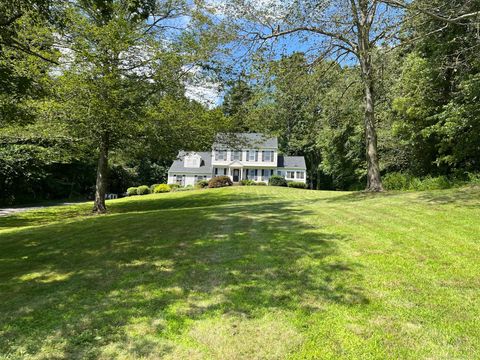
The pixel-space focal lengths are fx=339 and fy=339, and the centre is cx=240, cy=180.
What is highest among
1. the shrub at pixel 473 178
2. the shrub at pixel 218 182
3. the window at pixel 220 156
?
the window at pixel 220 156

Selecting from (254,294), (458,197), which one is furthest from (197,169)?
(254,294)

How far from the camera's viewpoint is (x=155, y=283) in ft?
15.6

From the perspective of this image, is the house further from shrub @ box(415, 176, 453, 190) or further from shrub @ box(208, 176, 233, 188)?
shrub @ box(415, 176, 453, 190)

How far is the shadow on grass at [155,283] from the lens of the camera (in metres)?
3.57

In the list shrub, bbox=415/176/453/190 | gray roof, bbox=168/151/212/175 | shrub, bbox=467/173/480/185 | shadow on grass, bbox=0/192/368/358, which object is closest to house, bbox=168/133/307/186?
gray roof, bbox=168/151/212/175

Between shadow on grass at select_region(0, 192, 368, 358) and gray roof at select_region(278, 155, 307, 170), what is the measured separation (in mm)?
40788

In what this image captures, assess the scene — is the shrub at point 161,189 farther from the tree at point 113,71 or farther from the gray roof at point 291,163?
the tree at point 113,71

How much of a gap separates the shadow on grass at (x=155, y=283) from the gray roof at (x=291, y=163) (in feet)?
134

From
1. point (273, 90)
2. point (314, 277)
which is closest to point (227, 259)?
point (314, 277)

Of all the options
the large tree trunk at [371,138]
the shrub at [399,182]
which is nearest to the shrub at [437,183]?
the shrub at [399,182]

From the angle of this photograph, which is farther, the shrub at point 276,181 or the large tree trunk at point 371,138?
the shrub at point 276,181

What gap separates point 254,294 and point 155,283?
57.2 inches

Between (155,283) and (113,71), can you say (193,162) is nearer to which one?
(113,71)

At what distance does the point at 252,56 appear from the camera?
13.5 meters
